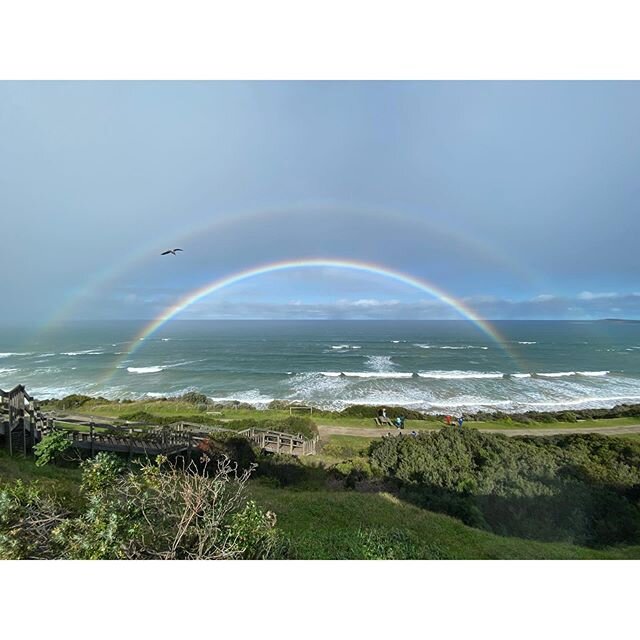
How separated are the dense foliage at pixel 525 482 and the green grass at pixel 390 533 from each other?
1.32ft

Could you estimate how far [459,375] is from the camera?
2039 centimetres

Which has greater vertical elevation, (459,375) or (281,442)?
(281,442)

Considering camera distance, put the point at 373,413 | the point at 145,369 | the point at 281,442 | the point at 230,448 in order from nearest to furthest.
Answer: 1. the point at 230,448
2. the point at 281,442
3. the point at 373,413
4. the point at 145,369

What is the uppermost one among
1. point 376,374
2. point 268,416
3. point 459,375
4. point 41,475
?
point 41,475

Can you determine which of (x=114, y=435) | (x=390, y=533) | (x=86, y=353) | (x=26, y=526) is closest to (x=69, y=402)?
(x=114, y=435)

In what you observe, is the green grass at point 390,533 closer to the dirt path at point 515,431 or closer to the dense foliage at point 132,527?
the dense foliage at point 132,527

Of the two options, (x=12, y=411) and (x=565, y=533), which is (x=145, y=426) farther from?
(x=565, y=533)

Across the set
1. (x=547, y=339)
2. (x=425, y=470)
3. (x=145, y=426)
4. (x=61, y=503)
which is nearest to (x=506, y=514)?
(x=425, y=470)

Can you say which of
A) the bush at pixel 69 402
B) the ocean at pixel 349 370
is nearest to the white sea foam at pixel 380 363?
the ocean at pixel 349 370

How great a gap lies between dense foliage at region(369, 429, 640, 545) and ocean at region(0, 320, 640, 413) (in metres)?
6.80

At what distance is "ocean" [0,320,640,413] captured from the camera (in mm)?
14734

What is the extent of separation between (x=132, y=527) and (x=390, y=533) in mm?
3070

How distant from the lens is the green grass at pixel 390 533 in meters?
3.62

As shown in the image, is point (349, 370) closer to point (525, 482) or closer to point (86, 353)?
point (525, 482)
